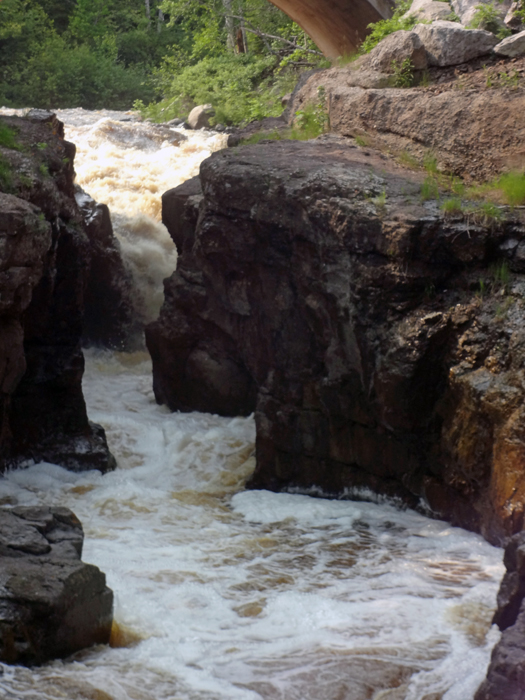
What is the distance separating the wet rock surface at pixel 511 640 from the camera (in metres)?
3.18

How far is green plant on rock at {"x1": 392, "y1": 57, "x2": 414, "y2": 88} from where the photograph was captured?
888 centimetres

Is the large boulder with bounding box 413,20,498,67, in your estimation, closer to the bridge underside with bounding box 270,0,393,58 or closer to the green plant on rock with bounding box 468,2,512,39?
the green plant on rock with bounding box 468,2,512,39

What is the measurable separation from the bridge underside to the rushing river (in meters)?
6.96

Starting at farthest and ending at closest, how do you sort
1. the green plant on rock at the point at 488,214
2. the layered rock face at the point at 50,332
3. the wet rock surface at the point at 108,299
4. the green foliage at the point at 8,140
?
the wet rock surface at the point at 108,299 < the green foliage at the point at 8,140 < the layered rock face at the point at 50,332 < the green plant on rock at the point at 488,214

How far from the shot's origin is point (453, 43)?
341 inches

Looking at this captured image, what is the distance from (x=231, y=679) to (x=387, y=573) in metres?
1.78

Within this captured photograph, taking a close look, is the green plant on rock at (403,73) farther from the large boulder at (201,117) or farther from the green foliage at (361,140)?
the large boulder at (201,117)

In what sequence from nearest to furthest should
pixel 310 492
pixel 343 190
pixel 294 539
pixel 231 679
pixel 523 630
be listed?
pixel 523 630 < pixel 231 679 < pixel 294 539 < pixel 343 190 < pixel 310 492

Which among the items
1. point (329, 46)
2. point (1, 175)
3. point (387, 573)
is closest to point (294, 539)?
point (387, 573)

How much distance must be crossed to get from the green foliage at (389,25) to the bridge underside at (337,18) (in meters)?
0.51

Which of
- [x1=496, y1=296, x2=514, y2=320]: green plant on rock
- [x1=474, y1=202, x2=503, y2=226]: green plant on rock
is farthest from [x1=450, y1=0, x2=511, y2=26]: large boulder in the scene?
[x1=496, y1=296, x2=514, y2=320]: green plant on rock

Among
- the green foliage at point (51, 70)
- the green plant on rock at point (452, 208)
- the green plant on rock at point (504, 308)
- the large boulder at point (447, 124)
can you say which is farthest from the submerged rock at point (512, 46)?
the green foliage at point (51, 70)

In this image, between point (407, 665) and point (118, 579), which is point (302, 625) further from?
point (118, 579)

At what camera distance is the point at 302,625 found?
4.68 metres
